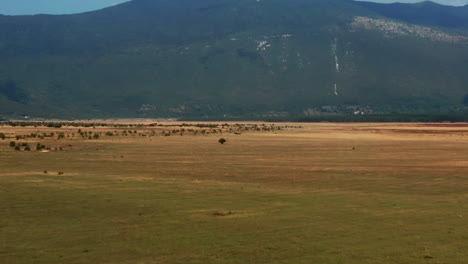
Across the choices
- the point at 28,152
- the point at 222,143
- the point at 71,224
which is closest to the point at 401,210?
the point at 71,224

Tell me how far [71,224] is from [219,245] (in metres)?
4.47

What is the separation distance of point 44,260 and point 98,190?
37.0ft

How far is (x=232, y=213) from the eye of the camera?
20812 millimetres

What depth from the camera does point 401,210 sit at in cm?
2147

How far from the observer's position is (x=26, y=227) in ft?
59.8

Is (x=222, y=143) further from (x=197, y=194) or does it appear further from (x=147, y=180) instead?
(x=197, y=194)

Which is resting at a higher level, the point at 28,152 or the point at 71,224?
the point at 71,224

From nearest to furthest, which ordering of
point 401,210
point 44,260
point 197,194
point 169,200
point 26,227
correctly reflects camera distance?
point 44,260, point 26,227, point 401,210, point 169,200, point 197,194

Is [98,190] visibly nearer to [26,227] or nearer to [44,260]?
[26,227]

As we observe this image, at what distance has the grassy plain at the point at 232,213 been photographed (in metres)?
15.7

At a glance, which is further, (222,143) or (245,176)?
(222,143)

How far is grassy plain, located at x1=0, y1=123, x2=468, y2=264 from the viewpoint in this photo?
1566cm

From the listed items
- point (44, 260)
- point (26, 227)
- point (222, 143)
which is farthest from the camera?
point (222, 143)

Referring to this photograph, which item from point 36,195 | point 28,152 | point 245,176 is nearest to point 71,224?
point 36,195
